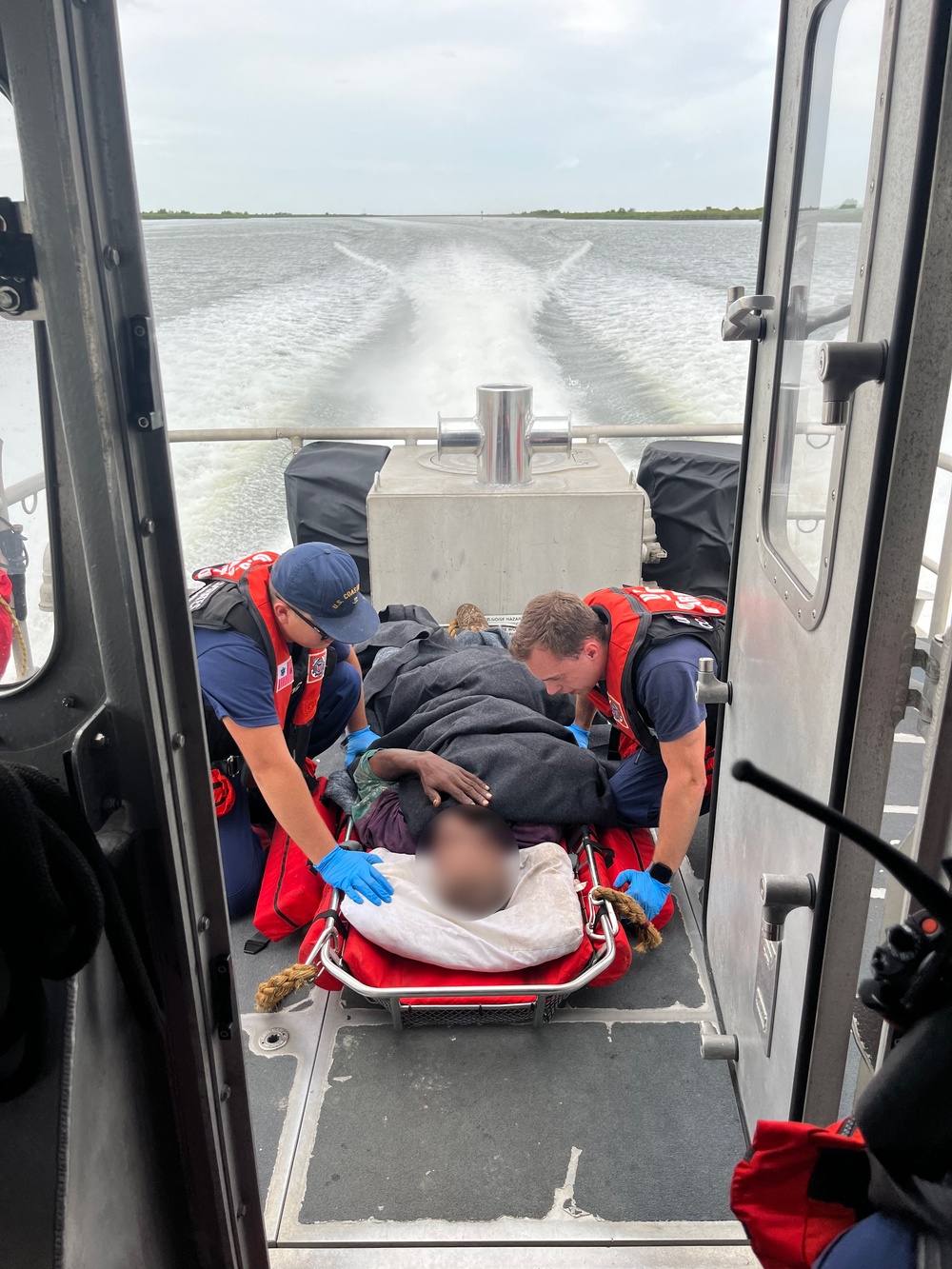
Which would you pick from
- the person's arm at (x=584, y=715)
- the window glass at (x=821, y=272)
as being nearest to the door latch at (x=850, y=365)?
the window glass at (x=821, y=272)

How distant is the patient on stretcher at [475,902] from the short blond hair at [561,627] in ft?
1.59

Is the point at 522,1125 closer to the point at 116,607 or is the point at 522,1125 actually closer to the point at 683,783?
the point at 683,783

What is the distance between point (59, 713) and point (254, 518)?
7735mm

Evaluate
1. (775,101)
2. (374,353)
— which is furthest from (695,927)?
(374,353)

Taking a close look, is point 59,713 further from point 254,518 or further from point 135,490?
point 254,518

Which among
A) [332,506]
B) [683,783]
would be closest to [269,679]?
[683,783]

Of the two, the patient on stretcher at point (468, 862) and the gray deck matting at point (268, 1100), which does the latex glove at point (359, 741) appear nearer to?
the patient on stretcher at point (468, 862)

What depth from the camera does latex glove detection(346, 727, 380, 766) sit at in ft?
10.5

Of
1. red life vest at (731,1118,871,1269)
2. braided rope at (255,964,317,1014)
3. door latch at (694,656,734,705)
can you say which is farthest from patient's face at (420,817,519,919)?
red life vest at (731,1118,871,1269)

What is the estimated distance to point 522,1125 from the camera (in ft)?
6.15

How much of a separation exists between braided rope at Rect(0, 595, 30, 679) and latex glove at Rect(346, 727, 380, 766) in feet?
7.15

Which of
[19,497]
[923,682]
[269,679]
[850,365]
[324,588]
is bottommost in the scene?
[269,679]

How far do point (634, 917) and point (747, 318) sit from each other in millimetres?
1420

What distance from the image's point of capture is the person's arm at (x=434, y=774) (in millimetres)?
2482
